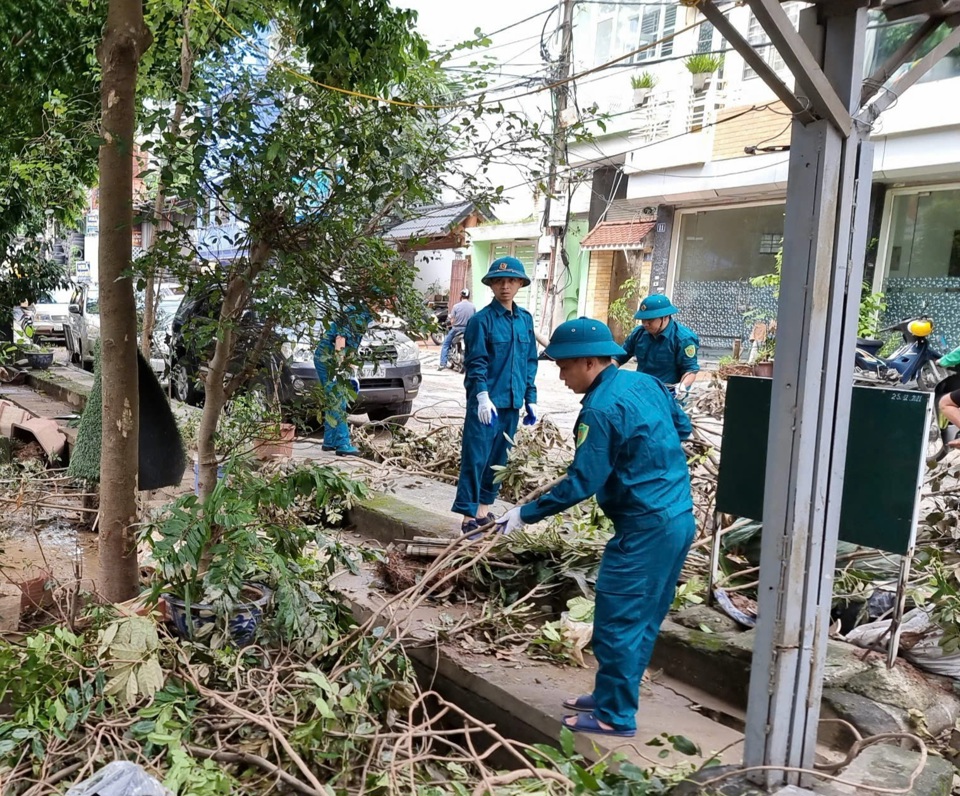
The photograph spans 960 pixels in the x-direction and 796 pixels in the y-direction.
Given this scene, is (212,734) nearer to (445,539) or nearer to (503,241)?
(445,539)

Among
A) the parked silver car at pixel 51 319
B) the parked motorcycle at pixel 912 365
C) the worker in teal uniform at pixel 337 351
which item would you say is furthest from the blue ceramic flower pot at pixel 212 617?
the parked silver car at pixel 51 319

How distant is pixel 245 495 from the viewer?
11.2 feet

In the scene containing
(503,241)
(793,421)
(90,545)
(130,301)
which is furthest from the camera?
(503,241)

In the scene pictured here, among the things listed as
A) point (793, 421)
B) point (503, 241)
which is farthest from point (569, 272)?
point (793, 421)

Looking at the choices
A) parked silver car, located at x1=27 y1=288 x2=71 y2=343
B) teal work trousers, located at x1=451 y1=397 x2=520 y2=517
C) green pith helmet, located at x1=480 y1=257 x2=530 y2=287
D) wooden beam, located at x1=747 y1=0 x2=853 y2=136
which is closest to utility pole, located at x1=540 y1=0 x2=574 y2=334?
green pith helmet, located at x1=480 y1=257 x2=530 y2=287

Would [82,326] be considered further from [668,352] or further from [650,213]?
[668,352]

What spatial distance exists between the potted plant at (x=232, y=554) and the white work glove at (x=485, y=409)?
1738mm

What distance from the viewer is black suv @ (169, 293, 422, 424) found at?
428 centimetres

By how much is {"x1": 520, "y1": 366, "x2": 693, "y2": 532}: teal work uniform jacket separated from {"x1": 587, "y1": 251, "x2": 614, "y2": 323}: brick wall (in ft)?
53.0

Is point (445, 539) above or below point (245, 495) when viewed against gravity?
below

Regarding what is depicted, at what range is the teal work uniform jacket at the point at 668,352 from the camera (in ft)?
21.1

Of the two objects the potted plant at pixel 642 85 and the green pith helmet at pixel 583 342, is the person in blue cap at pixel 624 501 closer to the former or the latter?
the green pith helmet at pixel 583 342

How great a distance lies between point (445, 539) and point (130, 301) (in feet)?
7.81

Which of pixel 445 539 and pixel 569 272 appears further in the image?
pixel 569 272
